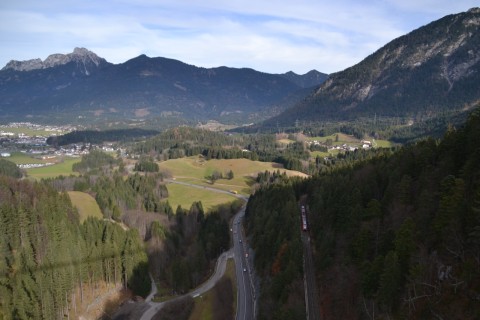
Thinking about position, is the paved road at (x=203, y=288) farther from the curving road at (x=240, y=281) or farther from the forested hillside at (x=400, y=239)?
the forested hillside at (x=400, y=239)

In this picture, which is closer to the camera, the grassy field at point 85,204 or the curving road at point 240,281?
the curving road at point 240,281

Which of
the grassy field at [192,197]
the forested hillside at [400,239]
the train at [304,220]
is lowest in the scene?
the grassy field at [192,197]

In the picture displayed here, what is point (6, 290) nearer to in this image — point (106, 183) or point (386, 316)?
point (386, 316)

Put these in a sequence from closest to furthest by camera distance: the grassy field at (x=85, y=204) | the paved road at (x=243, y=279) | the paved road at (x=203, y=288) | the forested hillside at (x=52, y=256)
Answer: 1. the paved road at (x=243, y=279)
2. the forested hillside at (x=52, y=256)
3. the paved road at (x=203, y=288)
4. the grassy field at (x=85, y=204)

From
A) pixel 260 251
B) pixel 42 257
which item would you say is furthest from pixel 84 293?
pixel 260 251

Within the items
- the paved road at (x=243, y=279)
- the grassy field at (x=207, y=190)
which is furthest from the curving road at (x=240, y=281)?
the grassy field at (x=207, y=190)

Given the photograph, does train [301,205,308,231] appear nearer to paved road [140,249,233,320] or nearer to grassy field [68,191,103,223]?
paved road [140,249,233,320]

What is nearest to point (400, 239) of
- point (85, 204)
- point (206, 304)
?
point (206, 304)
